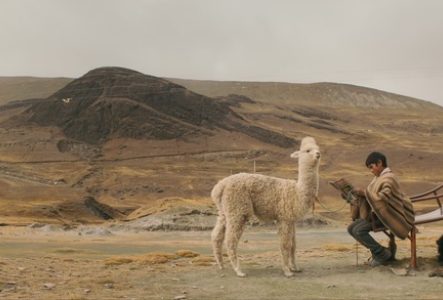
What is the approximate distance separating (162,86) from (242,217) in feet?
370

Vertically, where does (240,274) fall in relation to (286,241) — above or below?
below

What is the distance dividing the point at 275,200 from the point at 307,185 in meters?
0.66

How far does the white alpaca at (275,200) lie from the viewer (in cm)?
1169

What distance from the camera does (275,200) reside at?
1181 cm

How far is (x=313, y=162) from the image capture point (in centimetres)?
1166

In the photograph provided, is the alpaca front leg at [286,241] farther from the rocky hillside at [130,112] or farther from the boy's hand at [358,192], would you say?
the rocky hillside at [130,112]

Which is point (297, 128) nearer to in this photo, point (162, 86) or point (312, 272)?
point (162, 86)

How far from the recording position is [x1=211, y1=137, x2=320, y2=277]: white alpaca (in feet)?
38.3

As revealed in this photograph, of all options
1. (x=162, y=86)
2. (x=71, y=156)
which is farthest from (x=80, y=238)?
(x=162, y=86)

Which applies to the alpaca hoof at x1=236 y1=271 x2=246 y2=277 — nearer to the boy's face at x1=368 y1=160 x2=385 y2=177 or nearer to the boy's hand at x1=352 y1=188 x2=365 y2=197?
the boy's hand at x1=352 y1=188 x2=365 y2=197

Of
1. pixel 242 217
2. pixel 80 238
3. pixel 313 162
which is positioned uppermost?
pixel 313 162

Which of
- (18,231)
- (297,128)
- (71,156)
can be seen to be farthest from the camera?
(297,128)

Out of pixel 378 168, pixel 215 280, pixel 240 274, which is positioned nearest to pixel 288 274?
pixel 240 274

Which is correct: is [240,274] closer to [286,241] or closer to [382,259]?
[286,241]
